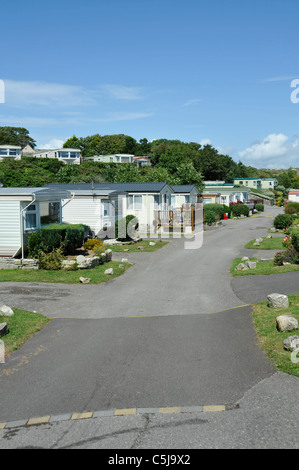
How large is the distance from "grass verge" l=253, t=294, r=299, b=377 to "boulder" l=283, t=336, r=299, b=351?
0.29ft

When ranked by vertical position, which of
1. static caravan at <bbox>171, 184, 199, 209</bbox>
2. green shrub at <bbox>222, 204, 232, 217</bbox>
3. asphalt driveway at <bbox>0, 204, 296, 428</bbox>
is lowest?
asphalt driveway at <bbox>0, 204, 296, 428</bbox>

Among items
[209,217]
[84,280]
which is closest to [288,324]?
[84,280]

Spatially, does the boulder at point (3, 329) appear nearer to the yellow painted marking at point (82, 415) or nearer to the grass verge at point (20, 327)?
the grass verge at point (20, 327)

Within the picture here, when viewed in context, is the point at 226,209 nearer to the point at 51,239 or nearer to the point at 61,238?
the point at 61,238

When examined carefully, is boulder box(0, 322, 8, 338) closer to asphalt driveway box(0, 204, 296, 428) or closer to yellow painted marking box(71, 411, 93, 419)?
asphalt driveway box(0, 204, 296, 428)

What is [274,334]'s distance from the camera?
29.3ft

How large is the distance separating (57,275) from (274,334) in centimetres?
1028

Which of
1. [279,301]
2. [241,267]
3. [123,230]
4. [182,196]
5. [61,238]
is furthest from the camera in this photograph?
[182,196]

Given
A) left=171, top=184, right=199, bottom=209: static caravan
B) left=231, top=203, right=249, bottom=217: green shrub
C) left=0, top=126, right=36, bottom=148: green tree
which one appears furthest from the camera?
left=0, top=126, right=36, bottom=148: green tree

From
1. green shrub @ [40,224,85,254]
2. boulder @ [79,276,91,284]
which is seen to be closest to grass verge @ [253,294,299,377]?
boulder @ [79,276,91,284]

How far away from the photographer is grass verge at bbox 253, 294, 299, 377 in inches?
291

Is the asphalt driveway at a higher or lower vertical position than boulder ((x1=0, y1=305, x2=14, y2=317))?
lower
